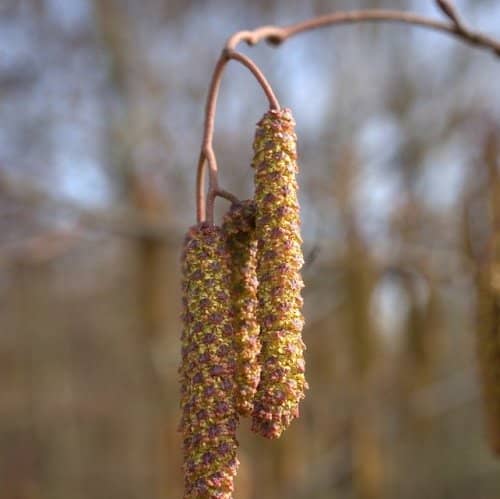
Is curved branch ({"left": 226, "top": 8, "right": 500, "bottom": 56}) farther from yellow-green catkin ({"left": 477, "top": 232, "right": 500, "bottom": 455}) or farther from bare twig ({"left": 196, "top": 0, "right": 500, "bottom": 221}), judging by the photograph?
yellow-green catkin ({"left": 477, "top": 232, "right": 500, "bottom": 455})

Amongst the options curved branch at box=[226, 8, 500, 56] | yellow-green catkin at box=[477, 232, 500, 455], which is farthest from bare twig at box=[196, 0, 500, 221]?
yellow-green catkin at box=[477, 232, 500, 455]

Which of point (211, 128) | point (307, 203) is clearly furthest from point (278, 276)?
point (307, 203)

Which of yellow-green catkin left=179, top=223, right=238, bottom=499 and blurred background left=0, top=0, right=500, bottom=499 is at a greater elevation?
blurred background left=0, top=0, right=500, bottom=499

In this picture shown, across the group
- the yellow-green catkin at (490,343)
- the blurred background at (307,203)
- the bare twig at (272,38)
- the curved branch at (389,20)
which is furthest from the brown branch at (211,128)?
the blurred background at (307,203)

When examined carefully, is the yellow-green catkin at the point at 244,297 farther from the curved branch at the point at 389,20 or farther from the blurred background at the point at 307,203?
the blurred background at the point at 307,203

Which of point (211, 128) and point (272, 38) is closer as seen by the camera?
point (211, 128)

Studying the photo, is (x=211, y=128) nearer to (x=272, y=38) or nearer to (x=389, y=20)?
(x=272, y=38)

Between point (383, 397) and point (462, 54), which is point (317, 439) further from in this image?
point (462, 54)
